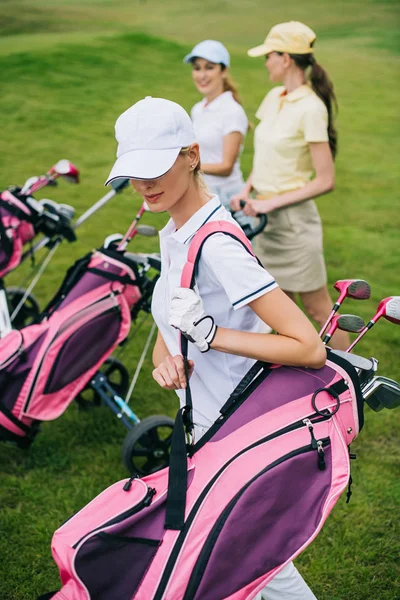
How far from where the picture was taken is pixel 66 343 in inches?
122

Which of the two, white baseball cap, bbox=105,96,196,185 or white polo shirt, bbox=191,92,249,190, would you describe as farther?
white polo shirt, bbox=191,92,249,190

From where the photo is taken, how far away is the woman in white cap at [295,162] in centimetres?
331

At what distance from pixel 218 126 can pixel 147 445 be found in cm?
176

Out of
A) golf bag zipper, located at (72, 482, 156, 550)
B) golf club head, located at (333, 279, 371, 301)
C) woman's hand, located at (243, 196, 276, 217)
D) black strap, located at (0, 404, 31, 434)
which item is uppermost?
golf club head, located at (333, 279, 371, 301)

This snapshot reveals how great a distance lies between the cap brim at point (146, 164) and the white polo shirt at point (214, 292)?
0.16 meters

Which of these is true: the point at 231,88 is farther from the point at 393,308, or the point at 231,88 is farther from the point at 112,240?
the point at 393,308

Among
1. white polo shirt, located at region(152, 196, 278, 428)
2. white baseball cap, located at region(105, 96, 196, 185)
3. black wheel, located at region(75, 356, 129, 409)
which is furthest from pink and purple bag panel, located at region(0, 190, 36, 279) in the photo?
white baseball cap, located at region(105, 96, 196, 185)

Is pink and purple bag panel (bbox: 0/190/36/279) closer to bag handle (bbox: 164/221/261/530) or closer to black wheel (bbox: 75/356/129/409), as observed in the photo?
black wheel (bbox: 75/356/129/409)

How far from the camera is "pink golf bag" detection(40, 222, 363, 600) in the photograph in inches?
66.8

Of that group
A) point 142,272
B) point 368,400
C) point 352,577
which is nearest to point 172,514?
point 368,400

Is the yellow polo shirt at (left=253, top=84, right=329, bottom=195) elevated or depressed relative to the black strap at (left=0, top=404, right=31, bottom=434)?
elevated

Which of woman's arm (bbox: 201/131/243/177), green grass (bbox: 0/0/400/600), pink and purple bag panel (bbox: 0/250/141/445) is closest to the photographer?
green grass (bbox: 0/0/400/600)

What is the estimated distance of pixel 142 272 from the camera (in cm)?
323

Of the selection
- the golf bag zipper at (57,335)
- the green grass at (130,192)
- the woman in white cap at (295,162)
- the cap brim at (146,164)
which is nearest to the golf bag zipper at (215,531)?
the cap brim at (146,164)
